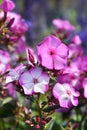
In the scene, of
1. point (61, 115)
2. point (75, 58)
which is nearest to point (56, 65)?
point (75, 58)

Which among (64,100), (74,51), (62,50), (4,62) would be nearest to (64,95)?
(64,100)

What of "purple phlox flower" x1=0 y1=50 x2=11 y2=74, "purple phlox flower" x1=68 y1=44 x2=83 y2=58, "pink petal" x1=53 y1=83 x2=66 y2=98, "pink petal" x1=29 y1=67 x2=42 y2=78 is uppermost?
"pink petal" x1=29 y1=67 x2=42 y2=78

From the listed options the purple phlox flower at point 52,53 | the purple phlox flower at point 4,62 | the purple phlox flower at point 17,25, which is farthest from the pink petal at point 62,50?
the purple phlox flower at point 17,25

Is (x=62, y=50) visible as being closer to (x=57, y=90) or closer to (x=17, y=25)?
(x=57, y=90)

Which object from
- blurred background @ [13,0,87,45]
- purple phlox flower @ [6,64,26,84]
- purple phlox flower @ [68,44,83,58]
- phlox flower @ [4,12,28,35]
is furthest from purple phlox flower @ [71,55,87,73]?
blurred background @ [13,0,87,45]

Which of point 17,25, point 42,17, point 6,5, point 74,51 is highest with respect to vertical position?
point 6,5

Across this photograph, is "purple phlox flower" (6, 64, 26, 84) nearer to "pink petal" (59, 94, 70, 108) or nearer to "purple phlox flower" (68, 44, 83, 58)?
"pink petal" (59, 94, 70, 108)
